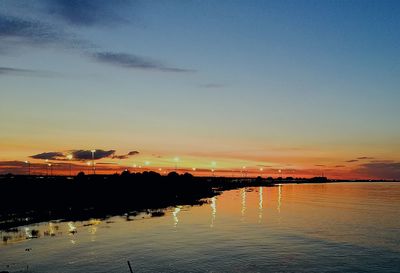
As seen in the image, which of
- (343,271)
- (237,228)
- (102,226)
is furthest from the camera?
(237,228)

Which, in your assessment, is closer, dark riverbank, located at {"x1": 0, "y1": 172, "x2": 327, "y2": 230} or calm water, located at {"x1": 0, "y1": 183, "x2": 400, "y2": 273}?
calm water, located at {"x1": 0, "y1": 183, "x2": 400, "y2": 273}

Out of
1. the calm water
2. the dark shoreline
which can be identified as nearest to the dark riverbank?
the dark shoreline

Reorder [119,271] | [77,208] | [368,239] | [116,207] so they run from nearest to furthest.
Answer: [119,271] → [368,239] → [77,208] → [116,207]

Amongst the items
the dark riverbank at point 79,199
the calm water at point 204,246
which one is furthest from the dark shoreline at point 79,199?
the calm water at point 204,246

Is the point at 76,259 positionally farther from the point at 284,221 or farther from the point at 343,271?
the point at 284,221

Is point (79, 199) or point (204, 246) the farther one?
point (79, 199)

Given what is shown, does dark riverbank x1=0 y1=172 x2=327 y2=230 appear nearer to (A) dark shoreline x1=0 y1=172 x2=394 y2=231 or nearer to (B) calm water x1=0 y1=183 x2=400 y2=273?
(A) dark shoreline x1=0 y1=172 x2=394 y2=231

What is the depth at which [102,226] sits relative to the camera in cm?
5553

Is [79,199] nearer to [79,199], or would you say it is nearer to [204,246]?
[79,199]

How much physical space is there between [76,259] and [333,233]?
37.7 metres

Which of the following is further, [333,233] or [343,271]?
[333,233]

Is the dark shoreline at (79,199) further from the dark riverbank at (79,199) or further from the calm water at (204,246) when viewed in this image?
the calm water at (204,246)

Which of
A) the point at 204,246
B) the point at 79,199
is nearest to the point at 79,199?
the point at 79,199

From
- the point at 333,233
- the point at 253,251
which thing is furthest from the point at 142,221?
the point at 333,233
